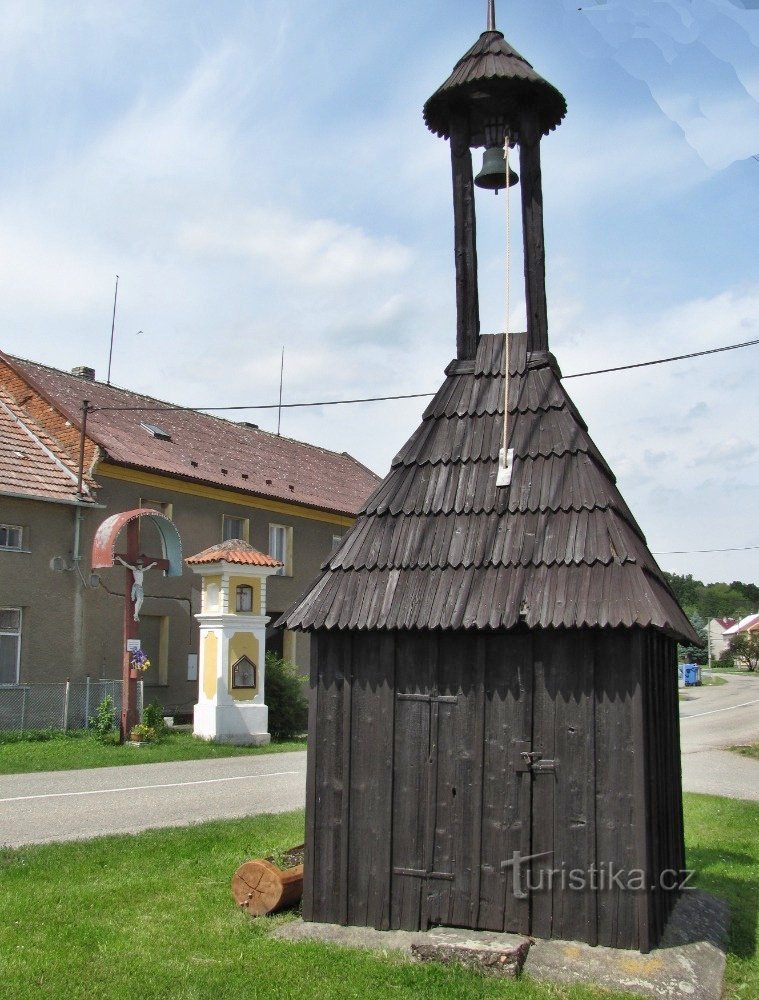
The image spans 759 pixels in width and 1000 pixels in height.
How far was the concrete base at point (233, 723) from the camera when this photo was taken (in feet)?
70.8

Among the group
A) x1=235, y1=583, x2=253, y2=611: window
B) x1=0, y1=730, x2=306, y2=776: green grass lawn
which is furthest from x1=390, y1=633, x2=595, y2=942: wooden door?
x1=235, y1=583, x2=253, y2=611: window

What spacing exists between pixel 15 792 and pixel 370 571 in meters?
9.16

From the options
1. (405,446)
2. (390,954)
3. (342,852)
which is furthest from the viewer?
(405,446)

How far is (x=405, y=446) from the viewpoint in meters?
7.55

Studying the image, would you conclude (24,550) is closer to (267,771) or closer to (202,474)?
(202,474)

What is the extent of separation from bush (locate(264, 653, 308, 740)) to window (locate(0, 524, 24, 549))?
656 cm

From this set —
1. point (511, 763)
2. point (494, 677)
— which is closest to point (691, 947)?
point (511, 763)

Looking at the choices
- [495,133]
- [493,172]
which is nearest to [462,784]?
[493,172]

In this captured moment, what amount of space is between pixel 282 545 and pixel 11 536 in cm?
973

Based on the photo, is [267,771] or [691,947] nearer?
[691,947]

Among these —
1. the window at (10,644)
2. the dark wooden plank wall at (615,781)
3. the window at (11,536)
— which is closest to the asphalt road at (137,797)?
Result: the window at (10,644)

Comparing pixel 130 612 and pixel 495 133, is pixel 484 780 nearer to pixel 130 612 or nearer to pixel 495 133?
pixel 495 133

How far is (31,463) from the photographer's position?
892 inches

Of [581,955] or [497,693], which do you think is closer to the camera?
[581,955]
